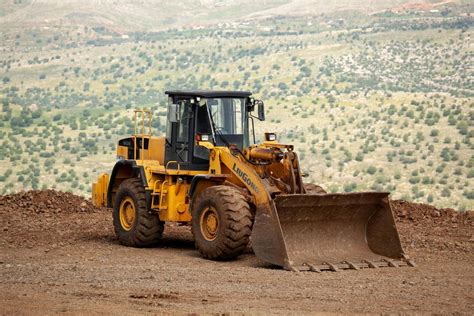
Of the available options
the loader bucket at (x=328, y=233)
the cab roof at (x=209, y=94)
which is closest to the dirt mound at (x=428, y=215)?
the loader bucket at (x=328, y=233)

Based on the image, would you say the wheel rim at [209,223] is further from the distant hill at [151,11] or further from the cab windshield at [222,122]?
the distant hill at [151,11]

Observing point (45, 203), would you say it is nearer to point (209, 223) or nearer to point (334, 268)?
point (209, 223)

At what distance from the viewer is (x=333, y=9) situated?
10750cm

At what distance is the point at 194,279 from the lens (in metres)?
16.7

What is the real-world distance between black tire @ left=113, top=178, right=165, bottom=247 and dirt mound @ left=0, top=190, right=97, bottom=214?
553cm

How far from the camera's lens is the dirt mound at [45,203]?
26.4 meters

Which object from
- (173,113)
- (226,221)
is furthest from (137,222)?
(226,221)

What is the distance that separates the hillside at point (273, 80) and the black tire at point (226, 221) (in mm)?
20943

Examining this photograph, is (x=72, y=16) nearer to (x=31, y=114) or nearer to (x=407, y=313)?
(x=31, y=114)

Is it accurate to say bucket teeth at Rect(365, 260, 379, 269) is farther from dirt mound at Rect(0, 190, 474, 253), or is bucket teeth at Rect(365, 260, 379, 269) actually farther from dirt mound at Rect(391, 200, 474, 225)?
dirt mound at Rect(391, 200, 474, 225)

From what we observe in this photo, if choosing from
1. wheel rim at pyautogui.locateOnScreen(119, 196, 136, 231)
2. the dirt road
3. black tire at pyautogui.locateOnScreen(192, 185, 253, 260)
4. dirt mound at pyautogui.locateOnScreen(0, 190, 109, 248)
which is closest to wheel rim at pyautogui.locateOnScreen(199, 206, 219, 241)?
black tire at pyautogui.locateOnScreen(192, 185, 253, 260)

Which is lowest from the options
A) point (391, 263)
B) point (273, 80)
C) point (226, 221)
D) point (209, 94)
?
point (391, 263)

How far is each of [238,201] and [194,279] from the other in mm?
1886

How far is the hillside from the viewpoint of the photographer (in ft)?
192
